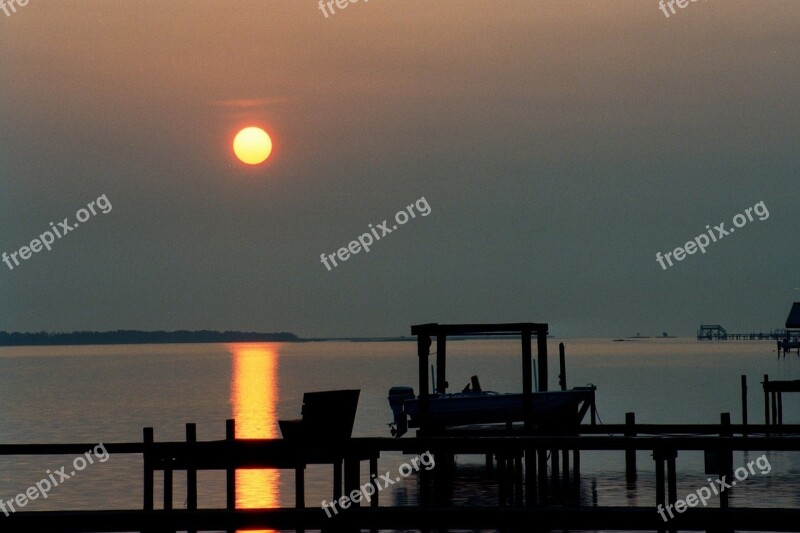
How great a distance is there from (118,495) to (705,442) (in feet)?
76.1

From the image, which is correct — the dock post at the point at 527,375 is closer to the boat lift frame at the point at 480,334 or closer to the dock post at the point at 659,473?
the boat lift frame at the point at 480,334

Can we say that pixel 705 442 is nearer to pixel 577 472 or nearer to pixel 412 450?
pixel 412 450

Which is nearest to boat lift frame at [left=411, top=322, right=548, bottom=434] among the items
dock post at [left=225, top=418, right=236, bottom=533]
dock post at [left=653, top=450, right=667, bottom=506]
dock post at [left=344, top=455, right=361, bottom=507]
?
dock post at [left=225, top=418, right=236, bottom=533]

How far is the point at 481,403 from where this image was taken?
33562 millimetres

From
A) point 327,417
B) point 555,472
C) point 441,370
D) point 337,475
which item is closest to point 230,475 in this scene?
point 337,475

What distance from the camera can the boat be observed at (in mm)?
28875

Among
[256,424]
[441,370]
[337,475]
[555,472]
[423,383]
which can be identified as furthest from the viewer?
[256,424]

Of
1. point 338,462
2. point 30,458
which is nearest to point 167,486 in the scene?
point 338,462

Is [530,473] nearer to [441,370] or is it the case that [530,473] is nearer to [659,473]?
[659,473]

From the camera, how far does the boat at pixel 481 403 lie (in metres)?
28.9

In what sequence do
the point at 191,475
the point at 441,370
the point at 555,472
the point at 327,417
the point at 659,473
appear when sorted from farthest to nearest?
the point at 441,370 < the point at 555,472 < the point at 191,475 < the point at 659,473 < the point at 327,417

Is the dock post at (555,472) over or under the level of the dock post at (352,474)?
under

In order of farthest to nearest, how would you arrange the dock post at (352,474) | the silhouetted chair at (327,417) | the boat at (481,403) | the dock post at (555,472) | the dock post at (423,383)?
the boat at (481,403) → the dock post at (423,383) → the dock post at (555,472) → the silhouetted chair at (327,417) → the dock post at (352,474)

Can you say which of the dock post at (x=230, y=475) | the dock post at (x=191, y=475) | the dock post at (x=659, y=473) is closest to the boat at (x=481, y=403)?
the dock post at (x=230, y=475)
